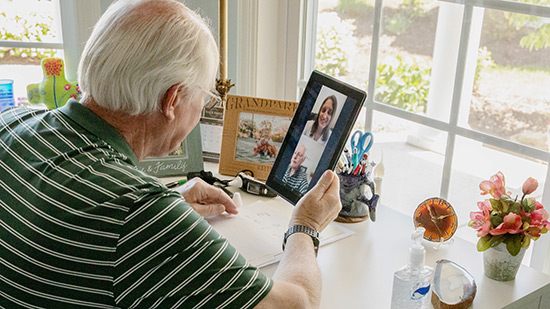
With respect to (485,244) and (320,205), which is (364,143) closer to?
(320,205)

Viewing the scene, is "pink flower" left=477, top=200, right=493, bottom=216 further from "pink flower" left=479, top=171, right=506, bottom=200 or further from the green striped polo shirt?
the green striped polo shirt

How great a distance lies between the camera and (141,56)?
3.40 feet

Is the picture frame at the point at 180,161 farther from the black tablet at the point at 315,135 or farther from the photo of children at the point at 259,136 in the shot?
the black tablet at the point at 315,135

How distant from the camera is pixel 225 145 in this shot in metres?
1.73

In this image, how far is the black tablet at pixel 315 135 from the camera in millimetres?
1380

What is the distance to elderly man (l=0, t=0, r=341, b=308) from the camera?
3.00 feet

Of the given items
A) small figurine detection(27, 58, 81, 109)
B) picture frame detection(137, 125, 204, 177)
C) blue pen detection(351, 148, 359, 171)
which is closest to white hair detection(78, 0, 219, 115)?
blue pen detection(351, 148, 359, 171)

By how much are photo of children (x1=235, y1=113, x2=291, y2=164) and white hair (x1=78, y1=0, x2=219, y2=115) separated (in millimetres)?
580

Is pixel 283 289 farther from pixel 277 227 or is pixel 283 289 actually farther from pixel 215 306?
pixel 277 227

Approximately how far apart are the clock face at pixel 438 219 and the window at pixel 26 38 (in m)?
1.42

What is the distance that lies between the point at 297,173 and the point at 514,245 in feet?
1.79

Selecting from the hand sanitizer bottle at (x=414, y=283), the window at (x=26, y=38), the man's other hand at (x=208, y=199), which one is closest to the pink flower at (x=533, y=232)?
the hand sanitizer bottle at (x=414, y=283)

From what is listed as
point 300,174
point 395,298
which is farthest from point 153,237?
point 300,174

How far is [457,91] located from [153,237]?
3.27 feet
